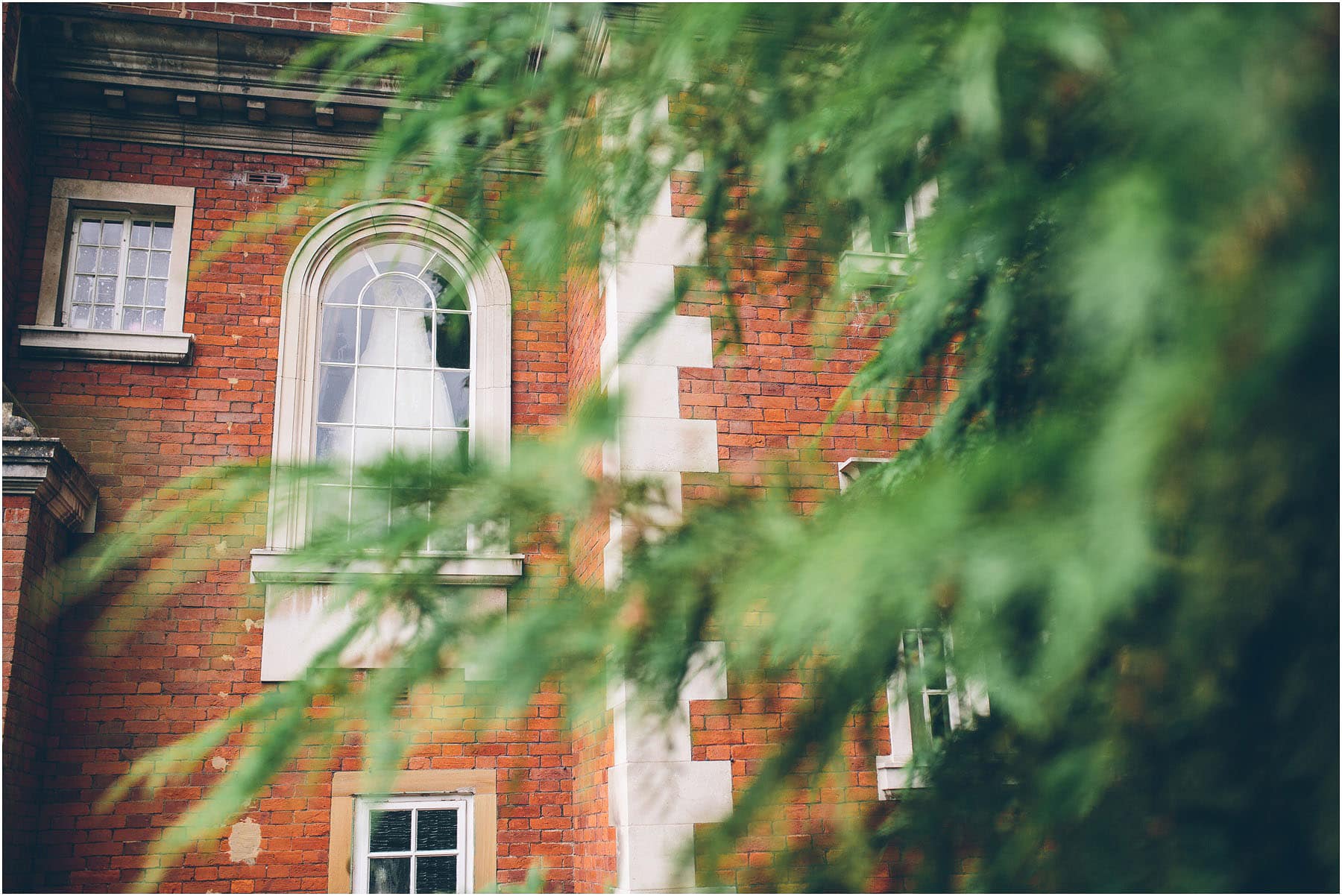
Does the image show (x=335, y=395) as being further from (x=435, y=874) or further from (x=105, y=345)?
(x=435, y=874)

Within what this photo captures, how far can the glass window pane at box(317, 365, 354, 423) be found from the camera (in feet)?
22.0

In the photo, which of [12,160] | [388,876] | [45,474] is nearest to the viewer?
[45,474]

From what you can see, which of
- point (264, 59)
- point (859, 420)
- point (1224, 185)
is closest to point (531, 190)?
point (1224, 185)

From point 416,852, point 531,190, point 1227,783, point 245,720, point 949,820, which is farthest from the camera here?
point 416,852

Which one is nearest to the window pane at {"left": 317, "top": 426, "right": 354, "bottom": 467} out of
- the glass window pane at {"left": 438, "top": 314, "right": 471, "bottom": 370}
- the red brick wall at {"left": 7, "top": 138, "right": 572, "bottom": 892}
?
the red brick wall at {"left": 7, "top": 138, "right": 572, "bottom": 892}

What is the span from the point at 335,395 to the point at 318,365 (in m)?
0.24

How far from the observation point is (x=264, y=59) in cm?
669

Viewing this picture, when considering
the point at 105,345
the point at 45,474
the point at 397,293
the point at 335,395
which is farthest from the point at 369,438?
the point at 45,474

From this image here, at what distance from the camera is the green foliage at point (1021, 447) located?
33.8 inches

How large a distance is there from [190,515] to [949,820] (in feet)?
4.09

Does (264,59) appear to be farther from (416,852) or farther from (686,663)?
(686,663)

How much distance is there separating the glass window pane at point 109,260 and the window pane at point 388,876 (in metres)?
4.48

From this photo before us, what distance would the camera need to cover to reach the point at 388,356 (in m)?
6.89

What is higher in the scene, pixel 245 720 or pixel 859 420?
pixel 859 420
